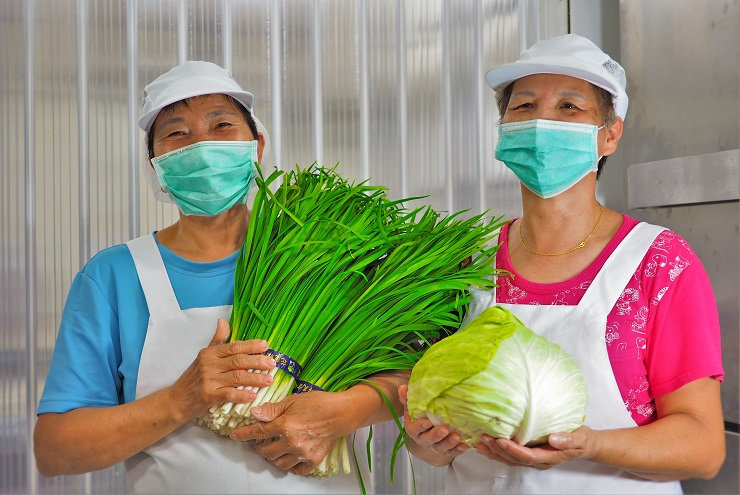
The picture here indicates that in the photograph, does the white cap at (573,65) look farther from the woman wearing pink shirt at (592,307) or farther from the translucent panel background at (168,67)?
the translucent panel background at (168,67)

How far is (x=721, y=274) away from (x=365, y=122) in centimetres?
126

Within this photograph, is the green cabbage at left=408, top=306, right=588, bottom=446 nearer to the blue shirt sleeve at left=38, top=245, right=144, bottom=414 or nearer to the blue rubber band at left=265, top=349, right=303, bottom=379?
the blue rubber band at left=265, top=349, right=303, bottom=379

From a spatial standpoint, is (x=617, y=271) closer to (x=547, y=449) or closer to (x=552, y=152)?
(x=552, y=152)

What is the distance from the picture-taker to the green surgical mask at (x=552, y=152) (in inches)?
60.0

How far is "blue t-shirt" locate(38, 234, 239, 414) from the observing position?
1.45m

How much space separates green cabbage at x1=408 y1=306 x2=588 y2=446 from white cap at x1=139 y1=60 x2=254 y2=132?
72 cm

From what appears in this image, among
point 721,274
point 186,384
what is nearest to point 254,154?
point 186,384

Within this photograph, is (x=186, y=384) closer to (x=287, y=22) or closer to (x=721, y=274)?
(x=721, y=274)

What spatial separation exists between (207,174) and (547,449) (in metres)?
0.84

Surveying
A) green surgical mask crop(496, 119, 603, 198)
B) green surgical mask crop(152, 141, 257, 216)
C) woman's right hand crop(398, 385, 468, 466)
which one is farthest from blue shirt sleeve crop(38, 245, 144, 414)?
green surgical mask crop(496, 119, 603, 198)

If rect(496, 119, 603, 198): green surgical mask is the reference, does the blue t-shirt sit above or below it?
below

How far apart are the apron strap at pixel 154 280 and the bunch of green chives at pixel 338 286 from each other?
15 cm

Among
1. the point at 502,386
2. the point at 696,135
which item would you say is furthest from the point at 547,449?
the point at 696,135

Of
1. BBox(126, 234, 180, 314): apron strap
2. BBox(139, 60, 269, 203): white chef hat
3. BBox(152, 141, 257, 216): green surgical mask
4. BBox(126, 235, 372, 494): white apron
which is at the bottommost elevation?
BBox(126, 235, 372, 494): white apron
